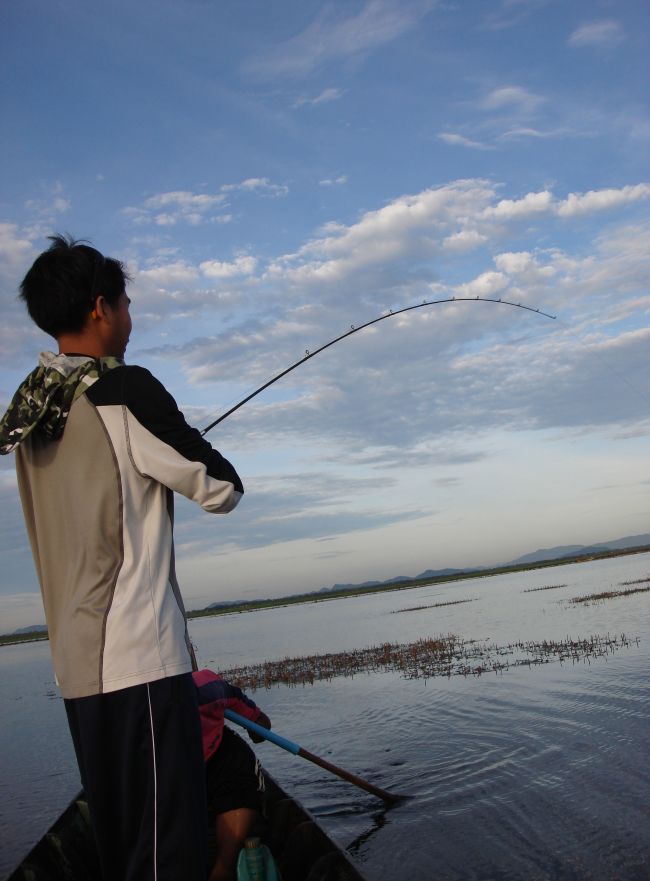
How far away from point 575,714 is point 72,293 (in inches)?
423

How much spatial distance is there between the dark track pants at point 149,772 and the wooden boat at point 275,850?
8.00ft

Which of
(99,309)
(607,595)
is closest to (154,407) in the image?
(99,309)

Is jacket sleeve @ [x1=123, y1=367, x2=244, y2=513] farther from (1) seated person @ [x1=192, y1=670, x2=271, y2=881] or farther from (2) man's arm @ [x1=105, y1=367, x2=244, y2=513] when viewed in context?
(1) seated person @ [x1=192, y1=670, x2=271, y2=881]

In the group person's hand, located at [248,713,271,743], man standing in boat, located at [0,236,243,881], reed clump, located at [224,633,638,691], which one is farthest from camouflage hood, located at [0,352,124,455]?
reed clump, located at [224,633,638,691]

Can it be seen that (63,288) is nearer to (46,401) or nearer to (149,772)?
(46,401)

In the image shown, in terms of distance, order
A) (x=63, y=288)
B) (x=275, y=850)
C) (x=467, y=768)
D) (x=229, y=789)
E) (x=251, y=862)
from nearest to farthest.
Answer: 1. (x=63, y=288)
2. (x=229, y=789)
3. (x=251, y=862)
4. (x=275, y=850)
5. (x=467, y=768)

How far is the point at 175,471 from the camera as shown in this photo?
2.05 metres

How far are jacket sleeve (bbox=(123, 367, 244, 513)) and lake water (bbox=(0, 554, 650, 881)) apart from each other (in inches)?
208

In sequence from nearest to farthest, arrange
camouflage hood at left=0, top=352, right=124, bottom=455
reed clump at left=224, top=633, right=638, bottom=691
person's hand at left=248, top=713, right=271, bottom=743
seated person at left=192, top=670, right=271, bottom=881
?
camouflage hood at left=0, top=352, right=124, bottom=455 → seated person at left=192, top=670, right=271, bottom=881 → person's hand at left=248, top=713, right=271, bottom=743 → reed clump at left=224, top=633, right=638, bottom=691

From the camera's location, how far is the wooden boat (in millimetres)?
4254

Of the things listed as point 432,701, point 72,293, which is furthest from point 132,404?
point 432,701

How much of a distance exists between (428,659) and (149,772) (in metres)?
18.1

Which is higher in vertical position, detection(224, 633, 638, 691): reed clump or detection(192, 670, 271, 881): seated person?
detection(192, 670, 271, 881): seated person

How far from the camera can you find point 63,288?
231 centimetres
